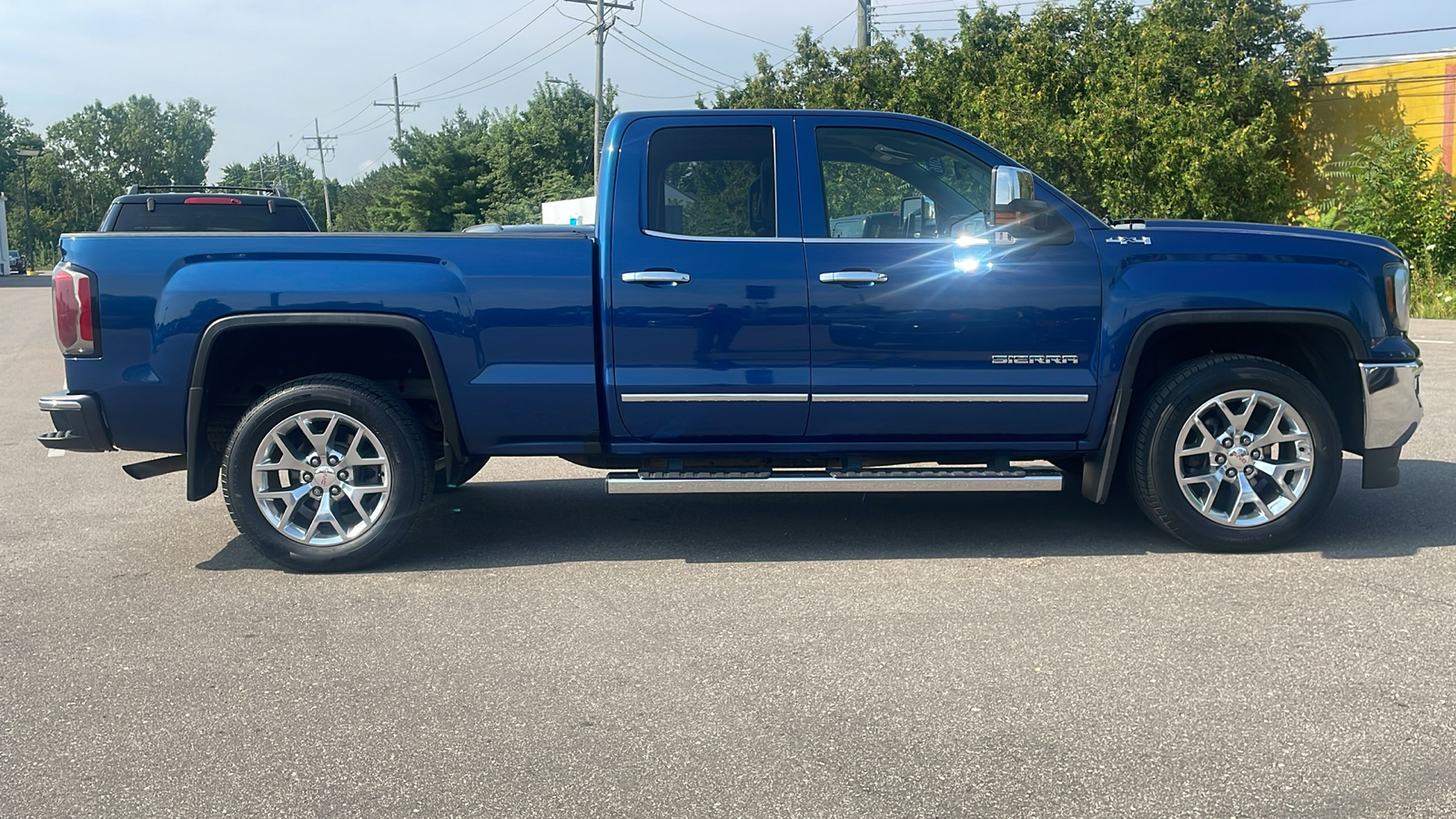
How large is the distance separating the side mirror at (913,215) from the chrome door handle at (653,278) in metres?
1.07

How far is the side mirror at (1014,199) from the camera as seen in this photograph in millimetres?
5023

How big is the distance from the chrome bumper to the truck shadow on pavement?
1.67ft

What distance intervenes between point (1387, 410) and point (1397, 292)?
534 millimetres

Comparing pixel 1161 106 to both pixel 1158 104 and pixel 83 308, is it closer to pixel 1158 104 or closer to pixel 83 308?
pixel 1158 104

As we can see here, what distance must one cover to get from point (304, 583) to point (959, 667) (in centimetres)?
286

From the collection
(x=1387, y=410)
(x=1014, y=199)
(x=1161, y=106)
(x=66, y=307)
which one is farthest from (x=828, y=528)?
(x=1161, y=106)

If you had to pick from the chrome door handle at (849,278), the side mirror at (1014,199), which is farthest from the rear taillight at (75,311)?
the side mirror at (1014,199)

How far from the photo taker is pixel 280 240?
5215 millimetres

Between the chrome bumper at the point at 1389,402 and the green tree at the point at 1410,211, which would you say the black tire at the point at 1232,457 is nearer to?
the chrome bumper at the point at 1389,402

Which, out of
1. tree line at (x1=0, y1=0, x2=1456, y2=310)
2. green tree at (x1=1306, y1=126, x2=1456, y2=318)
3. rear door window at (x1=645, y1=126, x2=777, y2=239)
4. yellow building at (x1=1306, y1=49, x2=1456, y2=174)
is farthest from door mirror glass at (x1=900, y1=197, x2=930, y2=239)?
yellow building at (x1=1306, y1=49, x2=1456, y2=174)

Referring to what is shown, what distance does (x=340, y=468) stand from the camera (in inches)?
210

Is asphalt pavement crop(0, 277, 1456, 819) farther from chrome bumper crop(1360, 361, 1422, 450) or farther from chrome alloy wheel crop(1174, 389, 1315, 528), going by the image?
chrome bumper crop(1360, 361, 1422, 450)

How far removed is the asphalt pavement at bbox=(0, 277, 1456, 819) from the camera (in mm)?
3191

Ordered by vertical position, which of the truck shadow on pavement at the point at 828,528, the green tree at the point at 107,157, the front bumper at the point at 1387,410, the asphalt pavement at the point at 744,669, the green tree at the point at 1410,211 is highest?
the green tree at the point at 107,157
